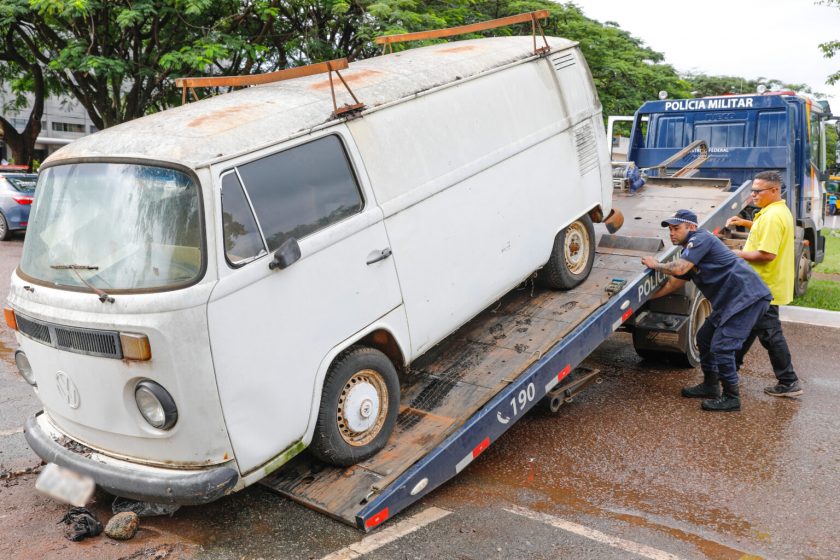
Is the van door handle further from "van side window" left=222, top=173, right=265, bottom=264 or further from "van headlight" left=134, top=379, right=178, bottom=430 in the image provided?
"van headlight" left=134, top=379, right=178, bottom=430

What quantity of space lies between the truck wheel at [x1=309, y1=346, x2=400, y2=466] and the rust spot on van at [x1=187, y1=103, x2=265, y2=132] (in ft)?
4.67

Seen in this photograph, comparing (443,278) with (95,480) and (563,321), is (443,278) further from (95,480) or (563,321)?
(95,480)

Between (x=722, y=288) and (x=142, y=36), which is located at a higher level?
(x=142, y=36)

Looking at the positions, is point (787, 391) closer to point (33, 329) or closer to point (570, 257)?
point (570, 257)

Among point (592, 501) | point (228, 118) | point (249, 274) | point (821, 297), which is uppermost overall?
point (228, 118)

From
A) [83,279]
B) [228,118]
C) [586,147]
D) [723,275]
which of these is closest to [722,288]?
[723,275]

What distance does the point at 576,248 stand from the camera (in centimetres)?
616

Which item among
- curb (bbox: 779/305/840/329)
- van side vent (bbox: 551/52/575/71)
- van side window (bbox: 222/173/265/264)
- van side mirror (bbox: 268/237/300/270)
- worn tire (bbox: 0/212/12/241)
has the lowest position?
curb (bbox: 779/305/840/329)

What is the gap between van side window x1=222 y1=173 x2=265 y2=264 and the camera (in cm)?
369

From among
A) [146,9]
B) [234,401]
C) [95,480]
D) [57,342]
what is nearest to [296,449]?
[234,401]

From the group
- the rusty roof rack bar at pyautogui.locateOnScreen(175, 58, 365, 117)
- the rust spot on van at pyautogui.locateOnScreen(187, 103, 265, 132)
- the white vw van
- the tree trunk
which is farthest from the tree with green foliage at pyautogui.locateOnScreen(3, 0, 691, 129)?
the rust spot on van at pyautogui.locateOnScreen(187, 103, 265, 132)

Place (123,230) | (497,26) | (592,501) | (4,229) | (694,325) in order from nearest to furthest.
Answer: (123,230) < (592,501) < (497,26) < (694,325) < (4,229)

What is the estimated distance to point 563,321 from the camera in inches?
215

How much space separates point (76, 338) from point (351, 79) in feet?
7.51
